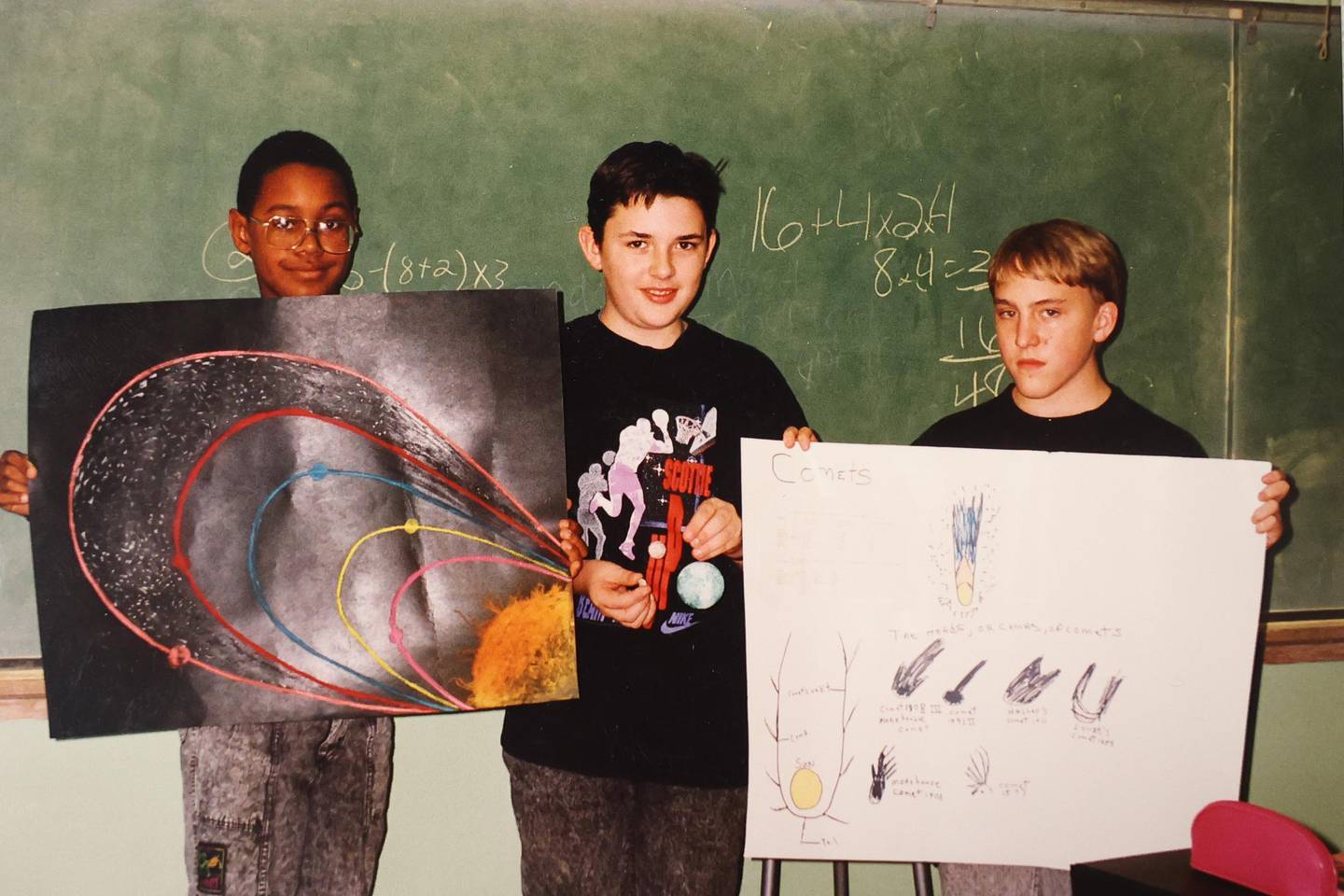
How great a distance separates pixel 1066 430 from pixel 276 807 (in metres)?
1.36

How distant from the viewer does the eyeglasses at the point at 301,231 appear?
1561 mm

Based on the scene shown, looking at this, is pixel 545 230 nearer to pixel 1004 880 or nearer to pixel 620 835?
pixel 620 835

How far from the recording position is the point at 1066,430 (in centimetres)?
168

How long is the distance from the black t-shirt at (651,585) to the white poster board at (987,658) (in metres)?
0.07

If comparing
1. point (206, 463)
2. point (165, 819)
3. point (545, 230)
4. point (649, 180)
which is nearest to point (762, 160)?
point (649, 180)

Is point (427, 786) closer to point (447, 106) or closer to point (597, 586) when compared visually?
point (597, 586)

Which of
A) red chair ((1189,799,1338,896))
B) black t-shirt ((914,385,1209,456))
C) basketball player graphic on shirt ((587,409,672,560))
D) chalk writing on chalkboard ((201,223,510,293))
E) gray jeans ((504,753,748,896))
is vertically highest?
chalk writing on chalkboard ((201,223,510,293))

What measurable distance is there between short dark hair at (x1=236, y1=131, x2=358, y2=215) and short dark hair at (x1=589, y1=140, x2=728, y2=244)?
0.38 metres

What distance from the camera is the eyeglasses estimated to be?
1.56 m

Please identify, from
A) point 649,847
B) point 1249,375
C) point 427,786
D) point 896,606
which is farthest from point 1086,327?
point 427,786

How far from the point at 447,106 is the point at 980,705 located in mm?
1245

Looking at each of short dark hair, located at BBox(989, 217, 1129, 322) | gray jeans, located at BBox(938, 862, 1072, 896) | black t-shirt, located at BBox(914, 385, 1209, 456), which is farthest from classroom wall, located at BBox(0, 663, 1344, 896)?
short dark hair, located at BBox(989, 217, 1129, 322)

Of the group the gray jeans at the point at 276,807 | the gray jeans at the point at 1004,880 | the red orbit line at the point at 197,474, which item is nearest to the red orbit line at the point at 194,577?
the red orbit line at the point at 197,474

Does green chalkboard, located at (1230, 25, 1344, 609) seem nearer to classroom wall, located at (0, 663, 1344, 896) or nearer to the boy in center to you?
classroom wall, located at (0, 663, 1344, 896)
